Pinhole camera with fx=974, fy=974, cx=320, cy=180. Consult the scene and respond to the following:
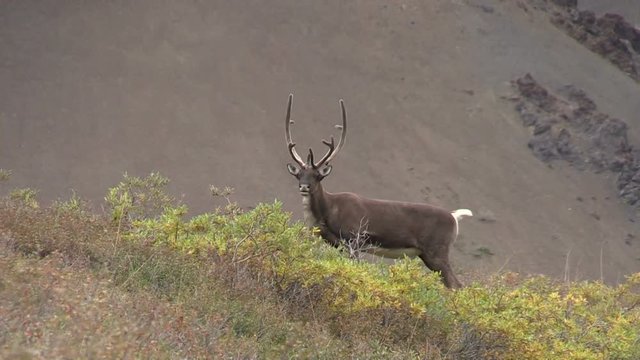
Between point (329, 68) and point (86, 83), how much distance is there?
12.3 m

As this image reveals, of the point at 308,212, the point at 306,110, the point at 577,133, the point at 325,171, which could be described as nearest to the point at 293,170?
the point at 325,171

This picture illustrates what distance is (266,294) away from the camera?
25.1 feet

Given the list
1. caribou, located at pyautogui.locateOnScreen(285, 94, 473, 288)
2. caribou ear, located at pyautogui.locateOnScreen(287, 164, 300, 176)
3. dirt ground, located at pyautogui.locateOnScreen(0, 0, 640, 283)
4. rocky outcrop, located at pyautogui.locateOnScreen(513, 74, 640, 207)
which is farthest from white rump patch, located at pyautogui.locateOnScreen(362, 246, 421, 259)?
rocky outcrop, located at pyautogui.locateOnScreen(513, 74, 640, 207)

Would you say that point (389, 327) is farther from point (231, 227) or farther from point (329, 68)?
point (329, 68)

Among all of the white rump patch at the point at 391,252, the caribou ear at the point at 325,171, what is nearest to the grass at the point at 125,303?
the caribou ear at the point at 325,171

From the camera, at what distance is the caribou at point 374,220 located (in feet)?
41.0

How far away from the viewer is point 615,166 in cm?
4994

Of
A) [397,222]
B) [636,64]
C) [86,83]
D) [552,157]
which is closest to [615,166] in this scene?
[552,157]

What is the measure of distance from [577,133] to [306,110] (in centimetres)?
1527

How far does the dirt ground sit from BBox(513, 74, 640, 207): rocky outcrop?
26.9 inches

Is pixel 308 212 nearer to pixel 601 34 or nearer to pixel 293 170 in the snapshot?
pixel 293 170

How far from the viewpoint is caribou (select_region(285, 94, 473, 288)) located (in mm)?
12500

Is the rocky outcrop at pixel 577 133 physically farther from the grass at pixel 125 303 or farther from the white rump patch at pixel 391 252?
the grass at pixel 125 303

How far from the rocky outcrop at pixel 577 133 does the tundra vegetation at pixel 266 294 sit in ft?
134
